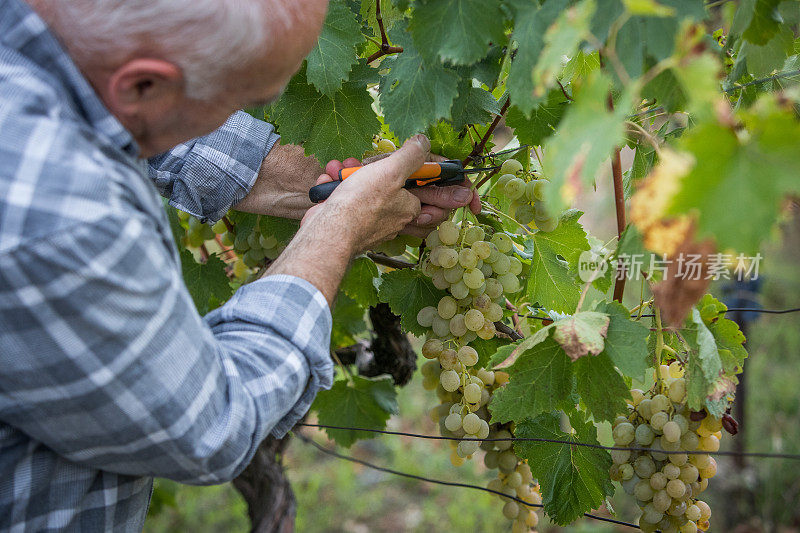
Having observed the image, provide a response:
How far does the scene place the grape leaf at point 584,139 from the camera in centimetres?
55

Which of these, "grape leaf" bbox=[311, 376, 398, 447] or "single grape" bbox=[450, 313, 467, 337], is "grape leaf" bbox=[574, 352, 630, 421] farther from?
"grape leaf" bbox=[311, 376, 398, 447]

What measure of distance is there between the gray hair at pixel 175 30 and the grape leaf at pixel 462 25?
0.26 metres

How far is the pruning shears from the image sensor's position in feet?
3.66

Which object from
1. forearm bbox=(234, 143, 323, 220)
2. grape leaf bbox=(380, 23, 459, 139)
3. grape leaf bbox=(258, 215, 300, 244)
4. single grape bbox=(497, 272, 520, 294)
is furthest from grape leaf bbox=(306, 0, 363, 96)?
single grape bbox=(497, 272, 520, 294)

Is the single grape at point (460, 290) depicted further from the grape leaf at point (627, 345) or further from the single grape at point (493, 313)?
the grape leaf at point (627, 345)

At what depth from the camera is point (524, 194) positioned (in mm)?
1229

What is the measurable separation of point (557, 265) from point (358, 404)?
2.13 ft

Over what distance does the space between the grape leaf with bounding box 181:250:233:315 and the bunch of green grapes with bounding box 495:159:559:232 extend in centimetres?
63

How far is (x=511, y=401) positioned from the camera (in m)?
1.01

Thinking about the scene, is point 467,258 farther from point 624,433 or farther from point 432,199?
point 624,433

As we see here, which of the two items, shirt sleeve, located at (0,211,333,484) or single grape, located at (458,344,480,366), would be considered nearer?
shirt sleeve, located at (0,211,333,484)

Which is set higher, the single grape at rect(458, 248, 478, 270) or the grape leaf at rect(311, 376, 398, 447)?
the single grape at rect(458, 248, 478, 270)

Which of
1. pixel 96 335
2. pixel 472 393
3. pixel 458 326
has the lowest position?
pixel 472 393

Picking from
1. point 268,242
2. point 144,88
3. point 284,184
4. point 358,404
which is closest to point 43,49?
point 144,88
